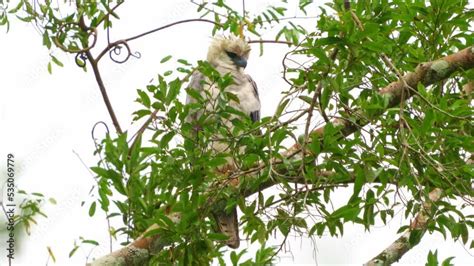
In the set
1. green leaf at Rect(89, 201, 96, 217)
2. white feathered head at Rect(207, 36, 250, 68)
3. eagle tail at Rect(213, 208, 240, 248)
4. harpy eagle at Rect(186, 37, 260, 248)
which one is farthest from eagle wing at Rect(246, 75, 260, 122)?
green leaf at Rect(89, 201, 96, 217)

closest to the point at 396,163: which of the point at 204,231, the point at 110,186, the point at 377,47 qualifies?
the point at 377,47

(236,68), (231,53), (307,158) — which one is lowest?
(307,158)

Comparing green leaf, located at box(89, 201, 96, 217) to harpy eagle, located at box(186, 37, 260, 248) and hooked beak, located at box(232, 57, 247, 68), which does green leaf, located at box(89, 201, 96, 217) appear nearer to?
harpy eagle, located at box(186, 37, 260, 248)

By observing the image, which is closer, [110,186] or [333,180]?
[333,180]

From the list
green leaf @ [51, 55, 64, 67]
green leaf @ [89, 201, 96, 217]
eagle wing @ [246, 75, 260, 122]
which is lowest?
green leaf @ [89, 201, 96, 217]

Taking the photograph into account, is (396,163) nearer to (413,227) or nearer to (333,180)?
(333,180)

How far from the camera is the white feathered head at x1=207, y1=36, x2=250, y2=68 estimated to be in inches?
222

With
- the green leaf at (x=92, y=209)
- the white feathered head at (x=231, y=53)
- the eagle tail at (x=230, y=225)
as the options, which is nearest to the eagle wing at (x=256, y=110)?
the white feathered head at (x=231, y=53)

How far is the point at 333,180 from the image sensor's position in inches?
127

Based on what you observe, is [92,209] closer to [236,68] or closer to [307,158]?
[307,158]

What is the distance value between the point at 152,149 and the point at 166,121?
13 centimetres

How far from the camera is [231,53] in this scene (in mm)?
5668

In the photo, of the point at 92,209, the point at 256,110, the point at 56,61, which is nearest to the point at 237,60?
the point at 256,110

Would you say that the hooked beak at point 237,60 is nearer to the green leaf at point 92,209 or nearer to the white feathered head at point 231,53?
the white feathered head at point 231,53
